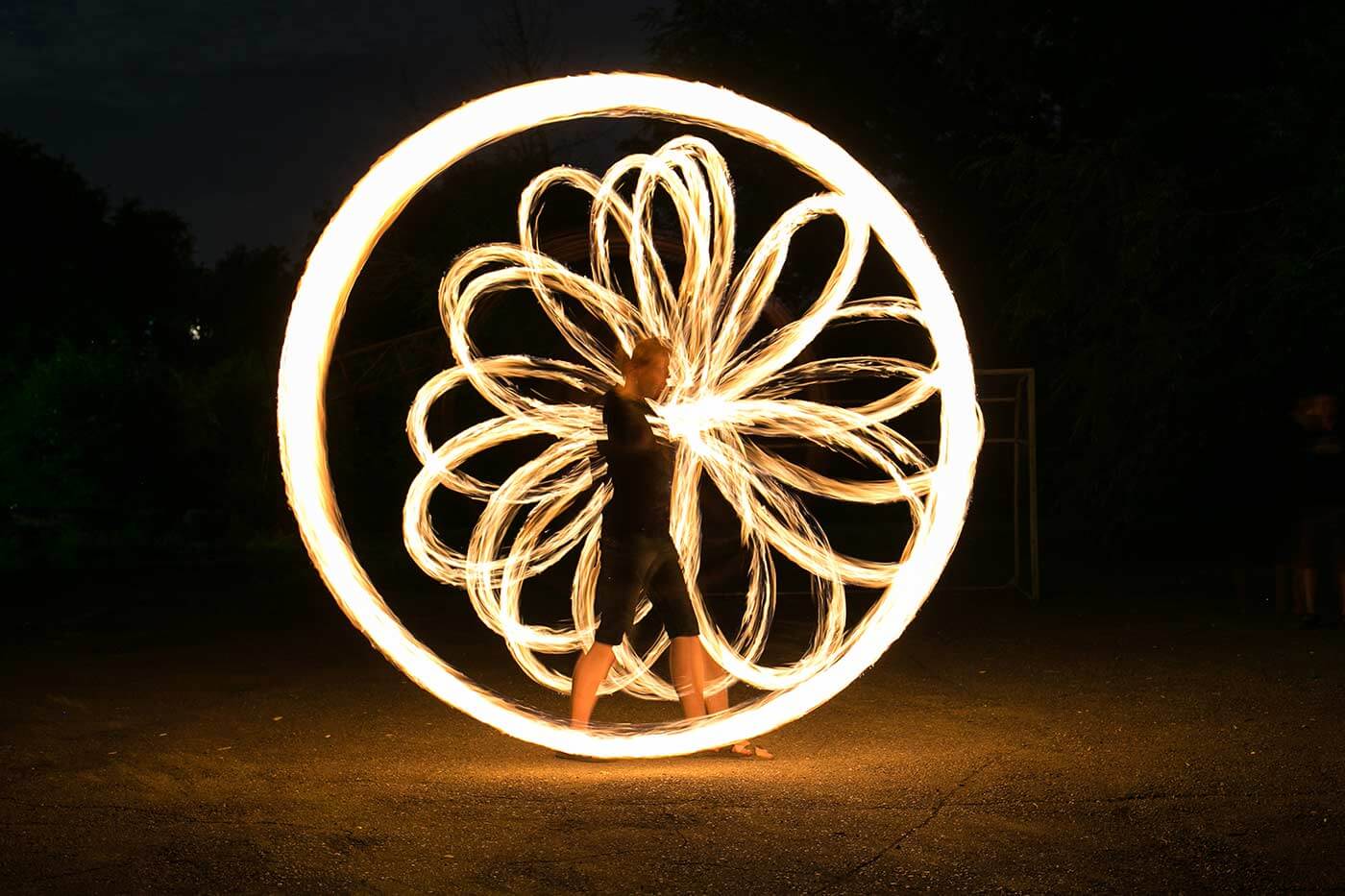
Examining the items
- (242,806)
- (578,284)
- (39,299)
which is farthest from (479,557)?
(39,299)

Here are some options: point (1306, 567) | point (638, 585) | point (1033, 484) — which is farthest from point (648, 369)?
point (1033, 484)

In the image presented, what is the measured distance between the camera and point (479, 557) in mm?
8445

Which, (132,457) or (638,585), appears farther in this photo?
(132,457)

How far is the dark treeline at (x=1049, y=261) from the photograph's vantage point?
50.1 ft

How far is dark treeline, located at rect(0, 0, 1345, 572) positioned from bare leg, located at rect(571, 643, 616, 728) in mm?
9913

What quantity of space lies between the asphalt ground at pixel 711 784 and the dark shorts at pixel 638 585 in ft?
1.91

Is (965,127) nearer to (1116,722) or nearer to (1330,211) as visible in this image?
(1330,211)

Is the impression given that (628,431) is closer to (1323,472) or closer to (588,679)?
(588,679)

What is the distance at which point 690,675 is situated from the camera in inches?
250

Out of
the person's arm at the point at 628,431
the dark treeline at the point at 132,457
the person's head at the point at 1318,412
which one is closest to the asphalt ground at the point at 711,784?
the person's arm at the point at 628,431

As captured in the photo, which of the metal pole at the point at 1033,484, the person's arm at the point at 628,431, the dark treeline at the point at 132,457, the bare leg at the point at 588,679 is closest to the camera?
the person's arm at the point at 628,431

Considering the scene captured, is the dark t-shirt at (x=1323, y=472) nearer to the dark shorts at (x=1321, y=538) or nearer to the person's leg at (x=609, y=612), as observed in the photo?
the dark shorts at (x=1321, y=538)

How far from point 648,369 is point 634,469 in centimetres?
43

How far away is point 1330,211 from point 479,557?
9.66m
